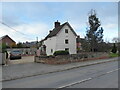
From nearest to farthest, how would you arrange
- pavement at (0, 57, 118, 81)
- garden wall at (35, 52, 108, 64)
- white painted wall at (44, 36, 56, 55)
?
pavement at (0, 57, 118, 81), garden wall at (35, 52, 108, 64), white painted wall at (44, 36, 56, 55)

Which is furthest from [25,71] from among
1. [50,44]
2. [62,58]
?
[50,44]

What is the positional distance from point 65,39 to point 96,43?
24.7 ft

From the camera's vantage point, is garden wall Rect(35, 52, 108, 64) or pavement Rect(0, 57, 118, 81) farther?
garden wall Rect(35, 52, 108, 64)

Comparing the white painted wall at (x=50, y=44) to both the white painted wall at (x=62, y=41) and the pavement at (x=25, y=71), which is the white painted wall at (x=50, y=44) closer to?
the white painted wall at (x=62, y=41)

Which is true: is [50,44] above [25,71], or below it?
above

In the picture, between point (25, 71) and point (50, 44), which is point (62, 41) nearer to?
point (50, 44)

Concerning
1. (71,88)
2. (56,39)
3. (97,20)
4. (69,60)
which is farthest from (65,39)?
(71,88)

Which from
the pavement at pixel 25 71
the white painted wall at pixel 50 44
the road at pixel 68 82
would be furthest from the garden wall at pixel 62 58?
the white painted wall at pixel 50 44

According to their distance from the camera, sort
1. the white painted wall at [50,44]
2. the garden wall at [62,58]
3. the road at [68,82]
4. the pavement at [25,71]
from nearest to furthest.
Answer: the road at [68,82] → the pavement at [25,71] → the garden wall at [62,58] → the white painted wall at [50,44]

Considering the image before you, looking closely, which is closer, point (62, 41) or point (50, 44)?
point (62, 41)

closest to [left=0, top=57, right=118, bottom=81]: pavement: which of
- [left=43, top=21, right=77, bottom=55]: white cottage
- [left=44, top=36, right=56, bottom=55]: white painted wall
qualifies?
[left=43, top=21, right=77, bottom=55]: white cottage

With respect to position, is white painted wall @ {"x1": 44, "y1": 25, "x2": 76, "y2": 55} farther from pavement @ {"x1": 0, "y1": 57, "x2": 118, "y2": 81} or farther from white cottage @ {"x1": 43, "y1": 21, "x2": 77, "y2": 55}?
pavement @ {"x1": 0, "y1": 57, "x2": 118, "y2": 81}

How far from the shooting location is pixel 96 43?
39750 mm

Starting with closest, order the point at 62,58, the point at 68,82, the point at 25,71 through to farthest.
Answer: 1. the point at 68,82
2. the point at 25,71
3. the point at 62,58
